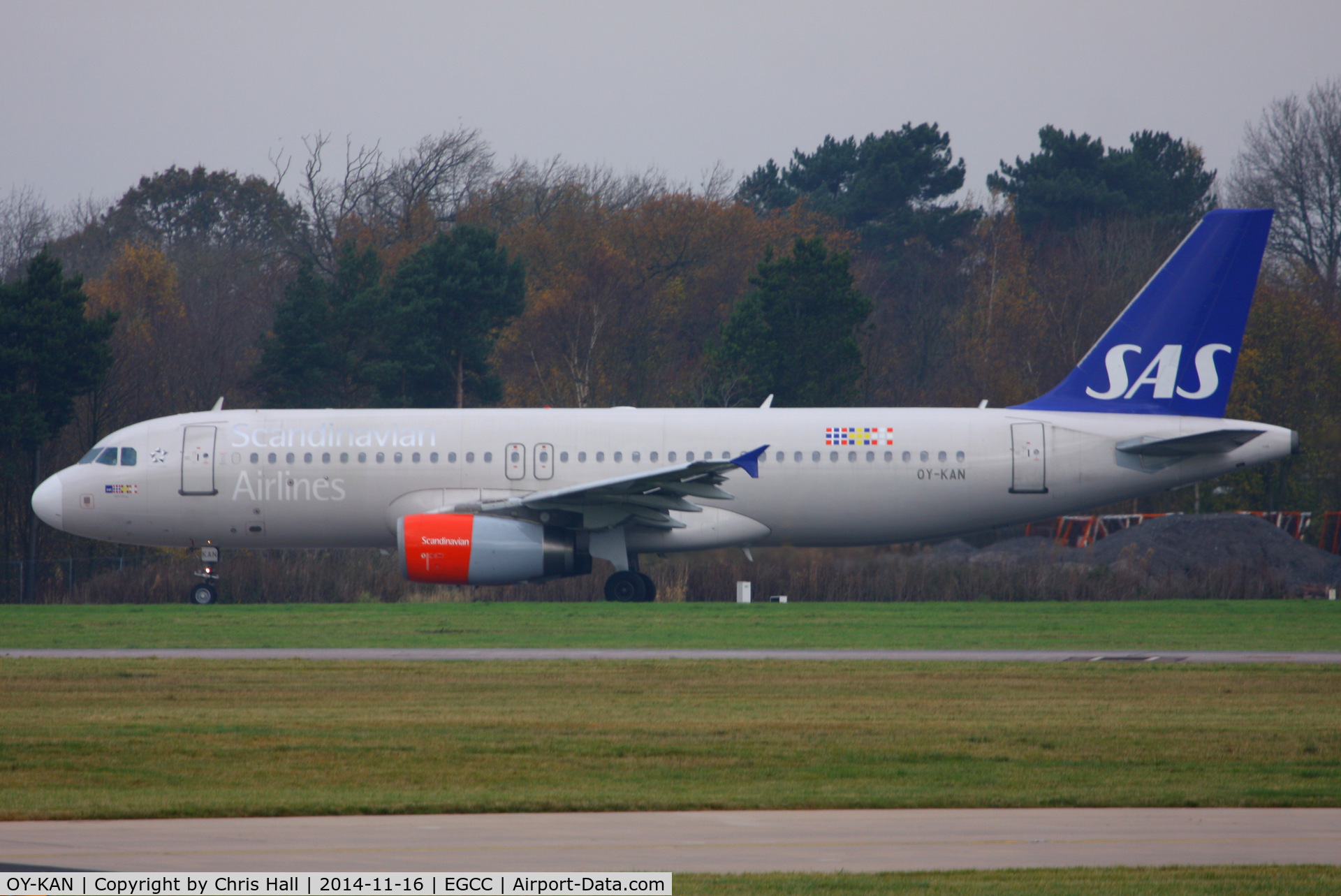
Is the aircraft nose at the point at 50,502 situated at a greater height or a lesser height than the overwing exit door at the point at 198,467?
lesser

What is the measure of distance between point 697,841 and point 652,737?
390cm

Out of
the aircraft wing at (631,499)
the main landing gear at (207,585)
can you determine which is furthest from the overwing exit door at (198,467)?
the aircraft wing at (631,499)

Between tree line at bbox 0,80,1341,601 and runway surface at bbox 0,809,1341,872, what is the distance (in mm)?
30794

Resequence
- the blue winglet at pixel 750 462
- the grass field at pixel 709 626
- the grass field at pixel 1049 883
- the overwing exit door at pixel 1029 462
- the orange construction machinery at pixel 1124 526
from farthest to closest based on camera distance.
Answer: the orange construction machinery at pixel 1124 526, the overwing exit door at pixel 1029 462, the blue winglet at pixel 750 462, the grass field at pixel 709 626, the grass field at pixel 1049 883

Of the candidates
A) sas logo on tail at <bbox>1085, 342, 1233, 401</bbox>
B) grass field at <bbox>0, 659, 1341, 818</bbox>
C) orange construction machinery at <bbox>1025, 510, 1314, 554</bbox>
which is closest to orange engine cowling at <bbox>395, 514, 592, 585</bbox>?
grass field at <bbox>0, 659, 1341, 818</bbox>

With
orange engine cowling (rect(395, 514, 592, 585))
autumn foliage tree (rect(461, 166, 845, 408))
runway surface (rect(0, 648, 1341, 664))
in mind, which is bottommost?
runway surface (rect(0, 648, 1341, 664))

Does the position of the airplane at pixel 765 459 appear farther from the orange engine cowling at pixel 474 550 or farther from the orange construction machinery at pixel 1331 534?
the orange construction machinery at pixel 1331 534

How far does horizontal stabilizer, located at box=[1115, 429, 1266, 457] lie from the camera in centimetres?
2531

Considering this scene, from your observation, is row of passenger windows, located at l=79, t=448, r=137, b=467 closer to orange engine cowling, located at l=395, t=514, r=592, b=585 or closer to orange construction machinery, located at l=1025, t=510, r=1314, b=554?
orange engine cowling, located at l=395, t=514, r=592, b=585

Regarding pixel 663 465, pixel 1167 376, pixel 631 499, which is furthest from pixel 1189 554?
pixel 631 499

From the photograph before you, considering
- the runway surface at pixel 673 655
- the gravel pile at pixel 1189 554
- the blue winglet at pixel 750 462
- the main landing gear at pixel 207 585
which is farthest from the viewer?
the gravel pile at pixel 1189 554

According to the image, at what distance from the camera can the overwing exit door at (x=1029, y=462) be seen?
26.2m

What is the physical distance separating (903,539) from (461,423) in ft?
26.3

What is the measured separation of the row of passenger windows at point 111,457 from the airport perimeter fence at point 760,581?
13.6 feet
